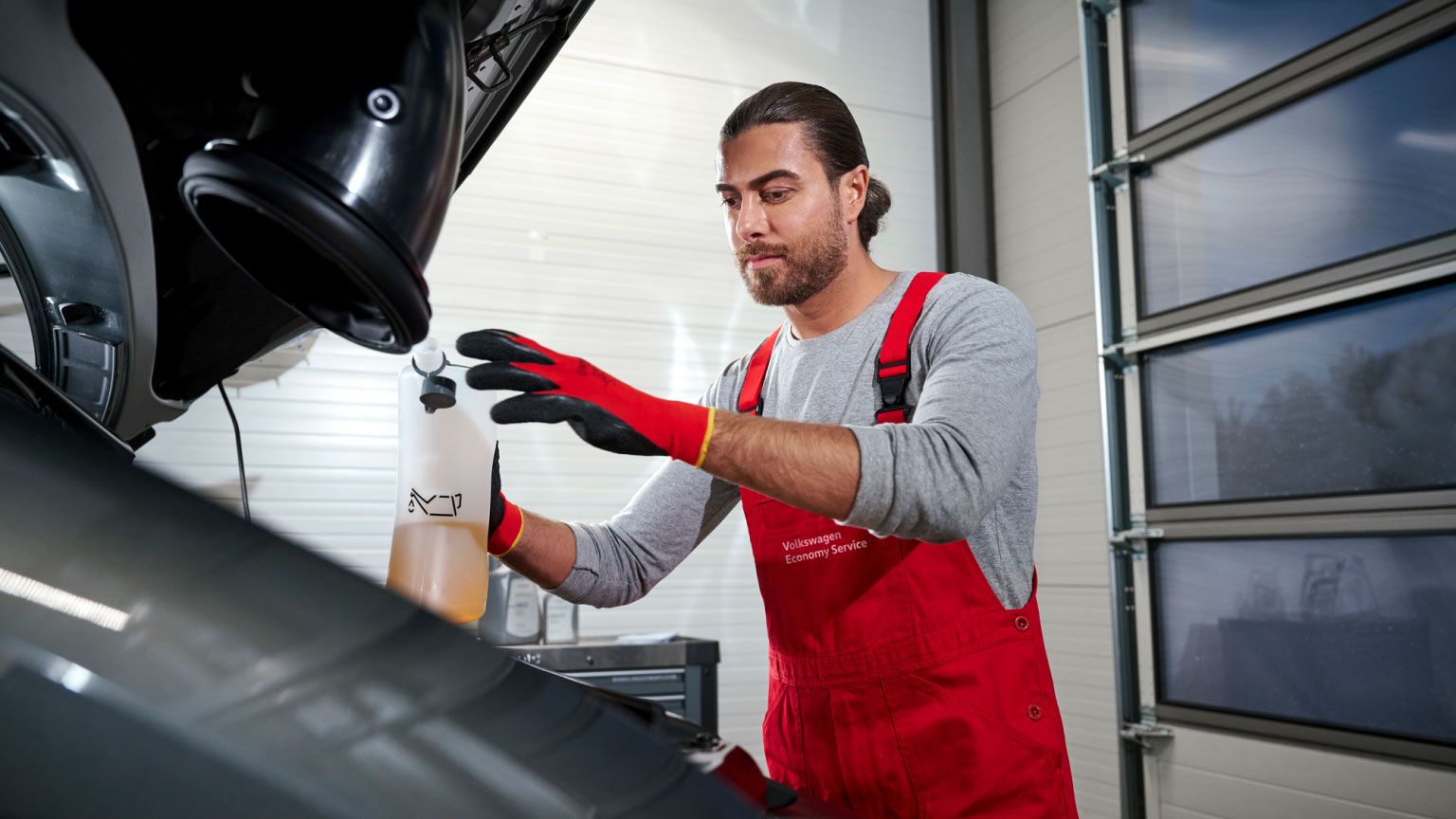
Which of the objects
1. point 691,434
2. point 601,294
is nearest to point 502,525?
point 691,434

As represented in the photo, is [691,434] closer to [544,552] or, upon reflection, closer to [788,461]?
[788,461]

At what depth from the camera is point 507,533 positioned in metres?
Answer: 1.37

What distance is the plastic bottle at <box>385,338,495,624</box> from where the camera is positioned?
3.95ft

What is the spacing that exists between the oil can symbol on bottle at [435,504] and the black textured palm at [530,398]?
319mm

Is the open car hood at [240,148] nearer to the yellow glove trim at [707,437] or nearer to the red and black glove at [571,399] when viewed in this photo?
the red and black glove at [571,399]

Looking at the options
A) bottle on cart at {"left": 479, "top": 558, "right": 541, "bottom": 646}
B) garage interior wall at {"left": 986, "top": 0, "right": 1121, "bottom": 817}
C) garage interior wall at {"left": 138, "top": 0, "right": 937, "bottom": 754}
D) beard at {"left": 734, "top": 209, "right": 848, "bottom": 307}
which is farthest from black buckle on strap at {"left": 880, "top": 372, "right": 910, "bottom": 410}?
garage interior wall at {"left": 986, "top": 0, "right": 1121, "bottom": 817}

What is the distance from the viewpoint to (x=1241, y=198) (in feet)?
10.7

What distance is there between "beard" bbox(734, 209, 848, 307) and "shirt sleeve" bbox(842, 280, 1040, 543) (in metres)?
0.28

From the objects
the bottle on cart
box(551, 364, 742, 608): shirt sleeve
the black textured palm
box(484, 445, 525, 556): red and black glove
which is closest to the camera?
the black textured palm

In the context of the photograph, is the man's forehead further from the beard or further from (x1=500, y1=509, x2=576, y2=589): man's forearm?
(x1=500, y1=509, x2=576, y2=589): man's forearm

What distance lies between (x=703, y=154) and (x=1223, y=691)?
2.83m

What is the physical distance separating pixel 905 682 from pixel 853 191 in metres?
0.85

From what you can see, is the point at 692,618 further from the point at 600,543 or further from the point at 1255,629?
the point at 600,543

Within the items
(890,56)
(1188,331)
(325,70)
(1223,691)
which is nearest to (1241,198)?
(1188,331)
